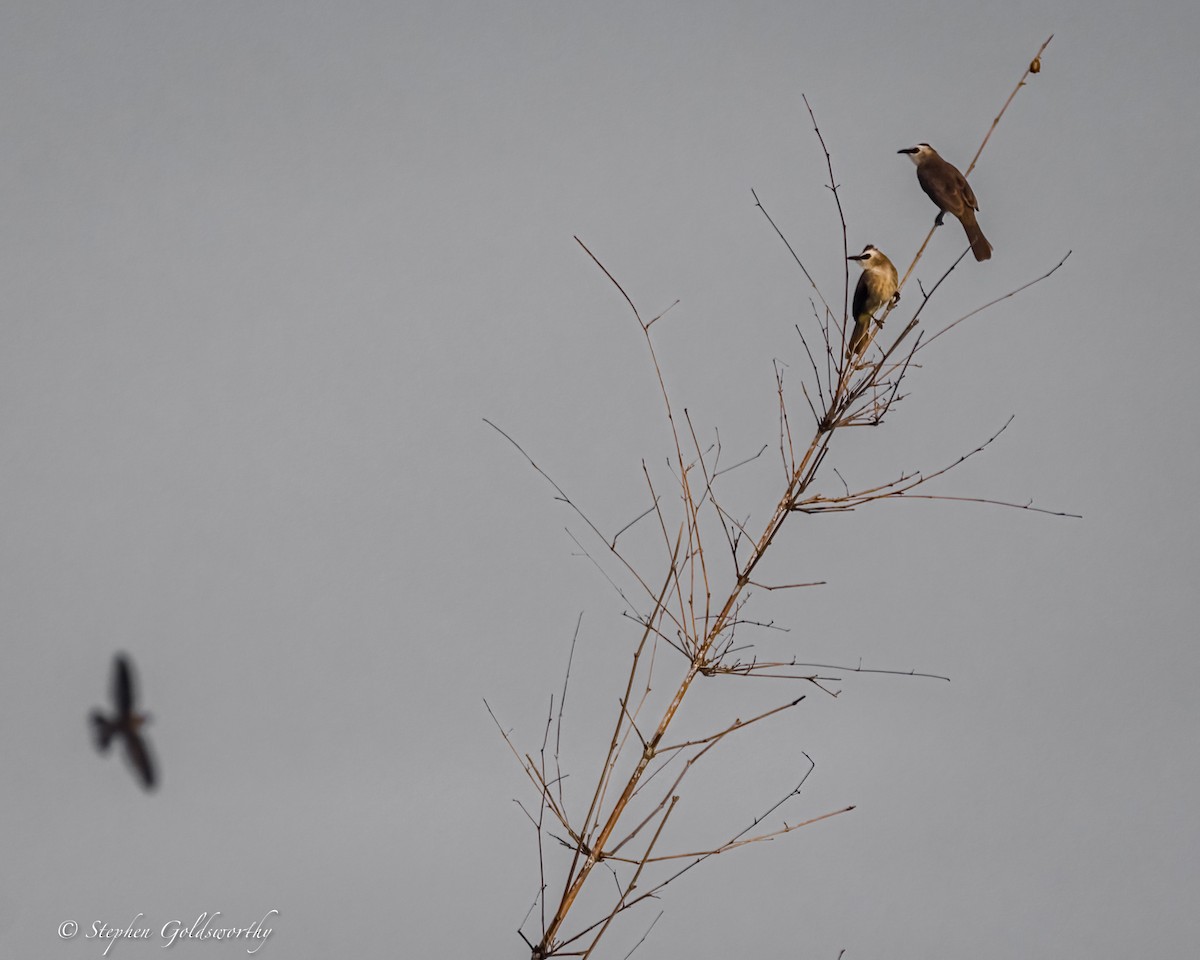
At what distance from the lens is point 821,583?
8.26 ft

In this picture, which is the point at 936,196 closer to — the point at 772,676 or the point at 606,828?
the point at 772,676

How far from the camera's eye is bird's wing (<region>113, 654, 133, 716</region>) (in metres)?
8.01

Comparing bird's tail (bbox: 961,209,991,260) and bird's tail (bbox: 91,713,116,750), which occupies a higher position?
bird's tail (bbox: 91,713,116,750)

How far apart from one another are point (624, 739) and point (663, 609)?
23 centimetres

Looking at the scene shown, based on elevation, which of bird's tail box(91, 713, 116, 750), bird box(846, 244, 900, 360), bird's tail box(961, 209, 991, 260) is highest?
bird's tail box(91, 713, 116, 750)

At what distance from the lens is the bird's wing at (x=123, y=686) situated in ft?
26.3

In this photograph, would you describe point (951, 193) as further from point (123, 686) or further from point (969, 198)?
point (123, 686)

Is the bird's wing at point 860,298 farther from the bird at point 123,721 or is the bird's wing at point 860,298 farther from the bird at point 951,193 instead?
the bird at point 123,721

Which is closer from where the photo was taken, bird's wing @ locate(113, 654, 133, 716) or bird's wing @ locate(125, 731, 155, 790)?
bird's wing @ locate(125, 731, 155, 790)

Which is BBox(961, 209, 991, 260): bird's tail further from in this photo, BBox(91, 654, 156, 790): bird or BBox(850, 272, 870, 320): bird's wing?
BBox(91, 654, 156, 790): bird

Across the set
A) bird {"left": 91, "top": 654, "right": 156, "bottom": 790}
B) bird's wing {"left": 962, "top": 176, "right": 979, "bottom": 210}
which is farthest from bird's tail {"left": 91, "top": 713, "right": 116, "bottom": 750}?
bird's wing {"left": 962, "top": 176, "right": 979, "bottom": 210}

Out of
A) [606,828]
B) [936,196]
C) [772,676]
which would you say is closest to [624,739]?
[606,828]

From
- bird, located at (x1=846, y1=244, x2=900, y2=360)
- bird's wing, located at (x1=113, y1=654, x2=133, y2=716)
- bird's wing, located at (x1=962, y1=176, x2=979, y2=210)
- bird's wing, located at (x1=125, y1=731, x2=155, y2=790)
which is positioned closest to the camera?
bird's wing, located at (x1=962, y1=176, x2=979, y2=210)

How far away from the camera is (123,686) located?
8.09 m
